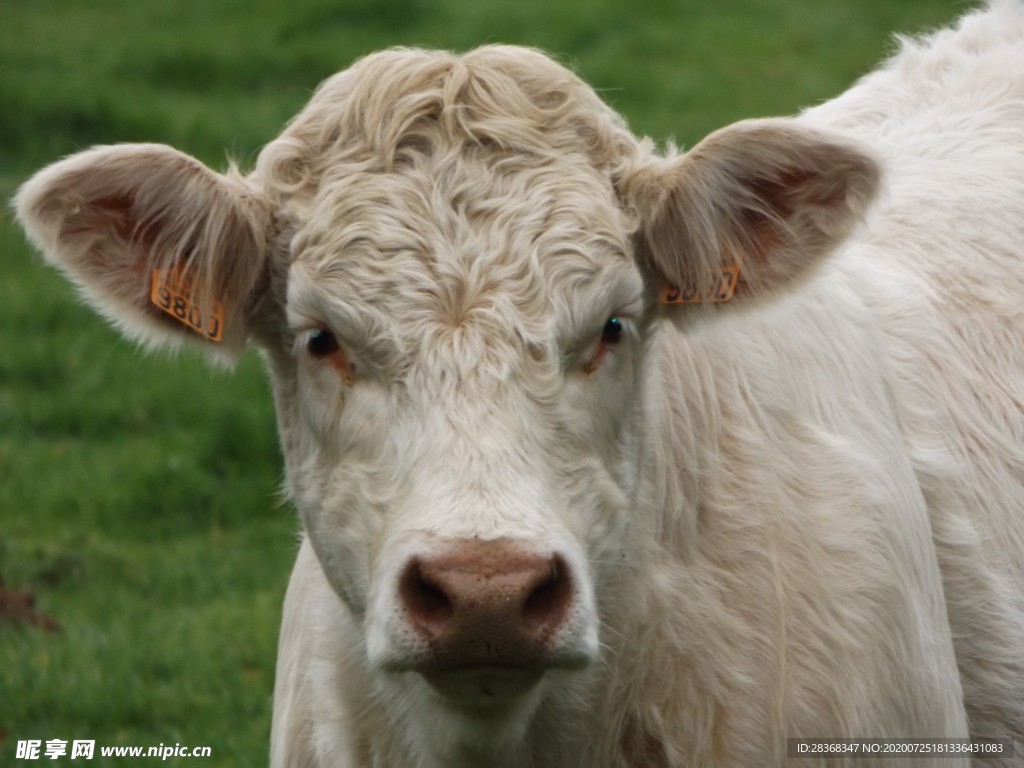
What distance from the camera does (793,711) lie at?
3840mm

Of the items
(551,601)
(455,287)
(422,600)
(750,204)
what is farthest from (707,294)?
(422,600)

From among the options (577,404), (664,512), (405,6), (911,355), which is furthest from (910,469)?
(405,6)

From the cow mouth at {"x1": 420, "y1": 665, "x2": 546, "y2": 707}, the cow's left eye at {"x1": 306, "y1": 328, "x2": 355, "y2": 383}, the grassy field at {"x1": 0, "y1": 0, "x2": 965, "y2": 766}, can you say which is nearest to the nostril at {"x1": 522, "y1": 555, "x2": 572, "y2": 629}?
the cow mouth at {"x1": 420, "y1": 665, "x2": 546, "y2": 707}

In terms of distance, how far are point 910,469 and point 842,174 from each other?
952 mm

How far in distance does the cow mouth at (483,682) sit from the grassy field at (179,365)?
237 centimetres

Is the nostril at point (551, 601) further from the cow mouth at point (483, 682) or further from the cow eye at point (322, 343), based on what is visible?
the cow eye at point (322, 343)

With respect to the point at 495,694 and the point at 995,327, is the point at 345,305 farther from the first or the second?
the point at 995,327

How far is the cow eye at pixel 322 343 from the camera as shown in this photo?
3686mm

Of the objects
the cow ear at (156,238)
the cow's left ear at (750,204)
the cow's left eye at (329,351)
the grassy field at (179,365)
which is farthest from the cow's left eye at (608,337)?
the grassy field at (179,365)

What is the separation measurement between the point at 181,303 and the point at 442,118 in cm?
74

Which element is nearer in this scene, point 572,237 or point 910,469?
point 572,237

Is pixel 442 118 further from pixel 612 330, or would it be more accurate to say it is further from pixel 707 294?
pixel 707 294

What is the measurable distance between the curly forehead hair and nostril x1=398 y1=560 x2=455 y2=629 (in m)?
1.03

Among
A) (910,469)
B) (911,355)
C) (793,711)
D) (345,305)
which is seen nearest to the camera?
(345,305)
